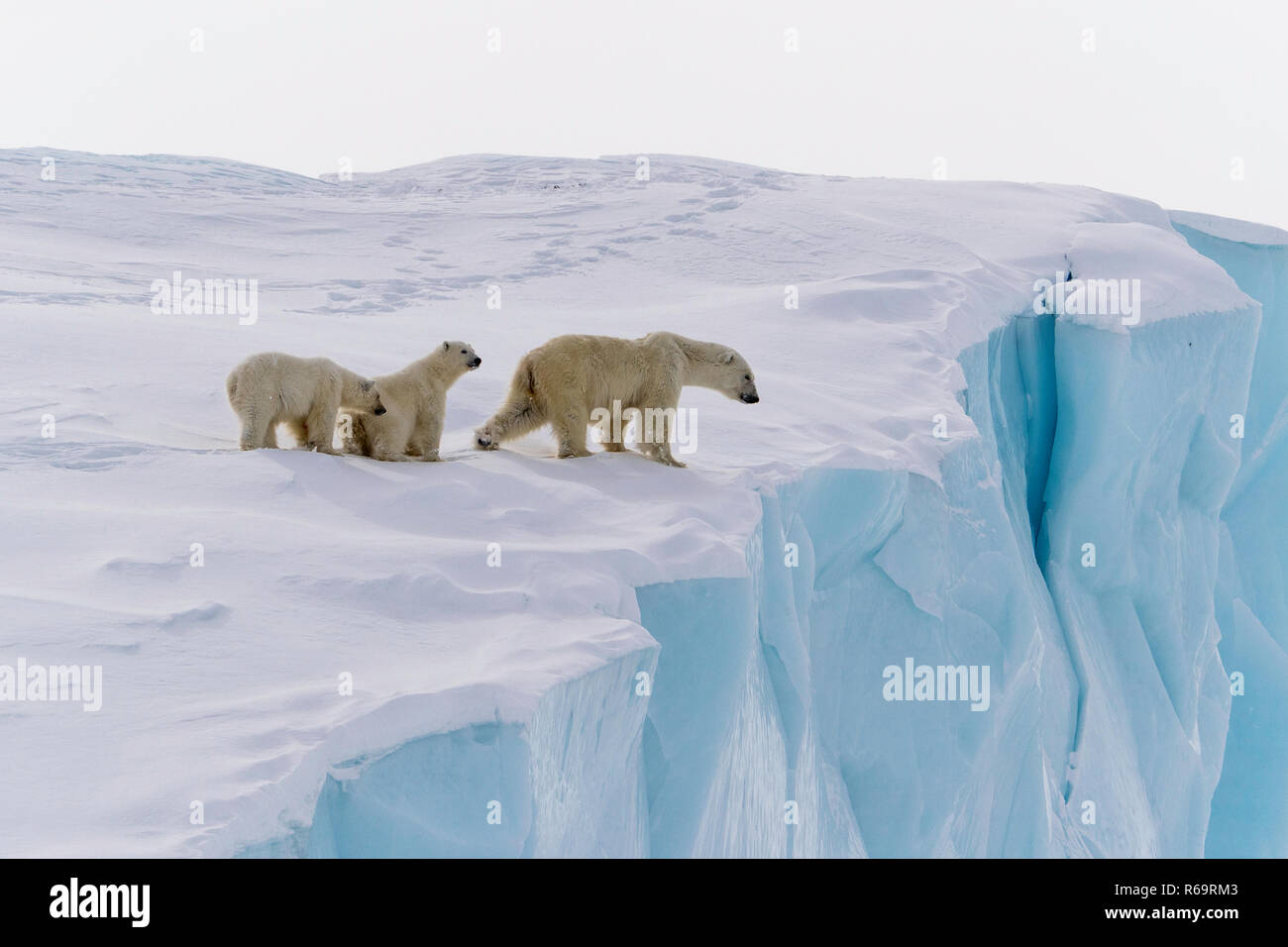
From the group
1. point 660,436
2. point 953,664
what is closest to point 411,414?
point 660,436

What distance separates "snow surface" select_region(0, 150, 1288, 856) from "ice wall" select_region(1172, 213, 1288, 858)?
9cm

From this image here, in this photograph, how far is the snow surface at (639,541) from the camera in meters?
2.76

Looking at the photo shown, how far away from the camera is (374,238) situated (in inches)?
508

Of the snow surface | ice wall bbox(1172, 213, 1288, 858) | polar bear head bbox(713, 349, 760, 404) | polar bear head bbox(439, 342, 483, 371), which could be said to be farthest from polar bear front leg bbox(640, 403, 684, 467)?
ice wall bbox(1172, 213, 1288, 858)

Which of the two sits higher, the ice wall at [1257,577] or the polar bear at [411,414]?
the polar bear at [411,414]

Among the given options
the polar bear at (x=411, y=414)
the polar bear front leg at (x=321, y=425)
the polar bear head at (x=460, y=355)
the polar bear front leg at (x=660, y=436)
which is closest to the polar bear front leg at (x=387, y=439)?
the polar bear at (x=411, y=414)

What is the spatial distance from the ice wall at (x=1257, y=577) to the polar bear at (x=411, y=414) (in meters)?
9.96

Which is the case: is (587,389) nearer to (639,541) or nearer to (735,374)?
(735,374)

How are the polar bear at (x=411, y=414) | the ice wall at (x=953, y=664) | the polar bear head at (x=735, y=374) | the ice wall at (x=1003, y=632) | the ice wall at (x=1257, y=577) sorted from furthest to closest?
the ice wall at (x=1257, y=577) < the polar bear head at (x=735, y=374) < the polar bear at (x=411, y=414) < the ice wall at (x=1003, y=632) < the ice wall at (x=953, y=664)

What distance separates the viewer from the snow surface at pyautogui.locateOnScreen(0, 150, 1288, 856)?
276 cm

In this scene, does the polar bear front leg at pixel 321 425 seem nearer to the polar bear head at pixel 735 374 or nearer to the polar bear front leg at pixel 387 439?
the polar bear front leg at pixel 387 439

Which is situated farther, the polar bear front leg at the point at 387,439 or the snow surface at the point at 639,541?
the polar bear front leg at the point at 387,439
